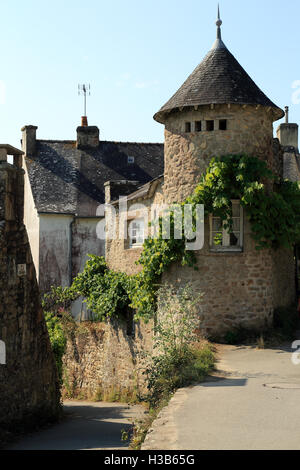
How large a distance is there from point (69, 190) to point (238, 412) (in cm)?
2052

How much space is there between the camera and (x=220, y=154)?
51.2 feet

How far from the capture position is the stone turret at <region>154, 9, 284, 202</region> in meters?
15.6

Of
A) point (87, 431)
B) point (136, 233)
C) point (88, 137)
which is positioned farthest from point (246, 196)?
point (88, 137)

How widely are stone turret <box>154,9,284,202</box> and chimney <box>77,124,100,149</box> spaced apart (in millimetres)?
14650

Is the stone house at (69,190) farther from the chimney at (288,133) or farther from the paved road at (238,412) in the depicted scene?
the paved road at (238,412)

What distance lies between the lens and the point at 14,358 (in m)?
13.1

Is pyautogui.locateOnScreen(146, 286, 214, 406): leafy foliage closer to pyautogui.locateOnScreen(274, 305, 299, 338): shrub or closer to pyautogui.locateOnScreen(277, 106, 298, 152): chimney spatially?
pyautogui.locateOnScreen(274, 305, 299, 338): shrub

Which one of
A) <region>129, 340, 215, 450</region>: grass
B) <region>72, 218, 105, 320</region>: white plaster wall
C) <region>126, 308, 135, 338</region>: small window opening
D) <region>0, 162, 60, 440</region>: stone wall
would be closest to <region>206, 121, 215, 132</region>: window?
<region>0, 162, 60, 440</region>: stone wall

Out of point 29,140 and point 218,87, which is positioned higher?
point 29,140

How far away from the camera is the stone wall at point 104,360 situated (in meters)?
18.4

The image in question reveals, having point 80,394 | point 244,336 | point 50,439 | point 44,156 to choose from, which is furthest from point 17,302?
point 44,156

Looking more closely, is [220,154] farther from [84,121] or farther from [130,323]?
[84,121]

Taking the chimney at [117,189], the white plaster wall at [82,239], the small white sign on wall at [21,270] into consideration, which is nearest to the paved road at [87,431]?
the small white sign on wall at [21,270]
